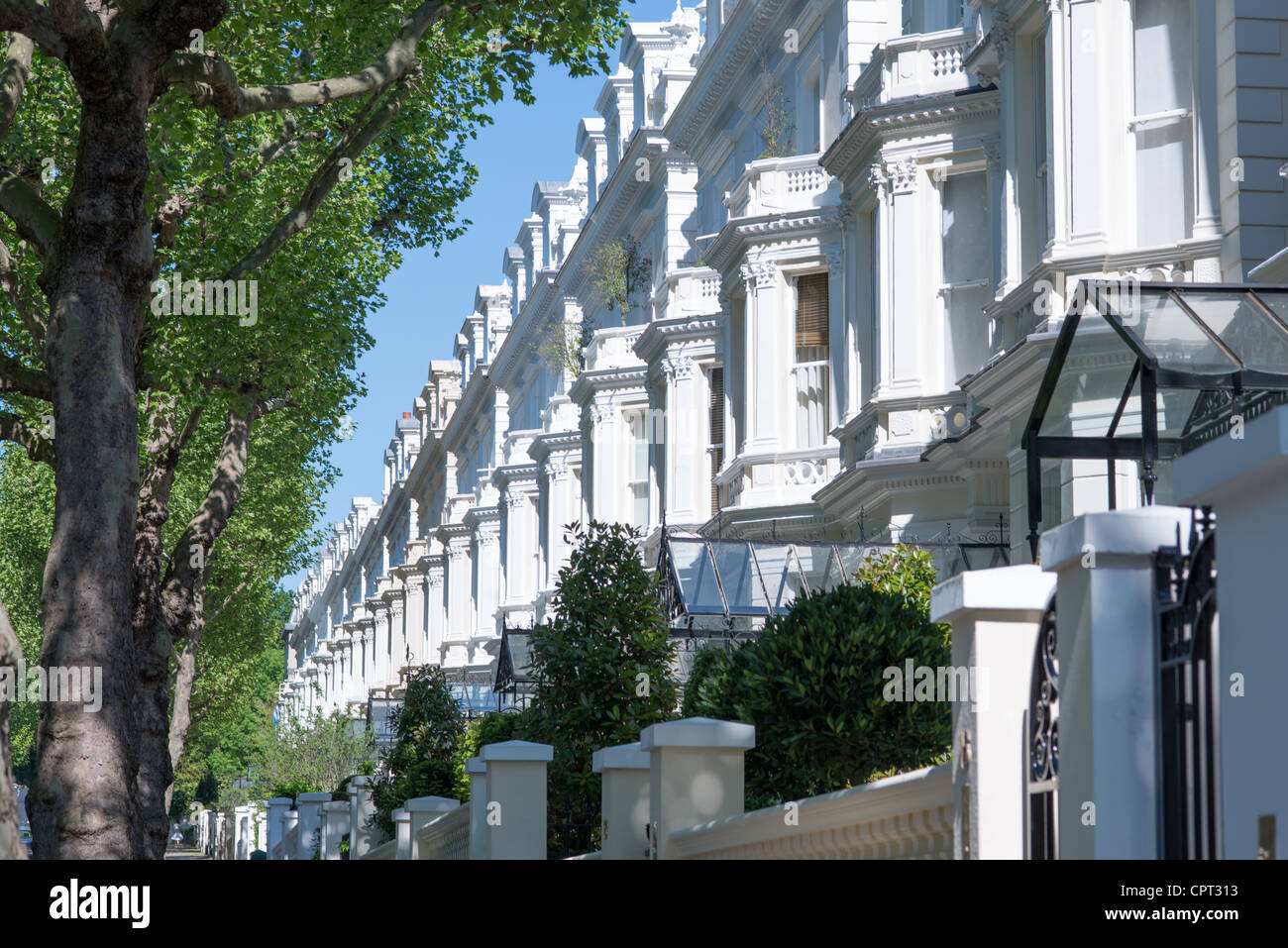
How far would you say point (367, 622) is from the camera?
Result: 7775 centimetres

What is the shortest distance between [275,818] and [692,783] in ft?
111

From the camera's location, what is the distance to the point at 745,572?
2052 centimetres

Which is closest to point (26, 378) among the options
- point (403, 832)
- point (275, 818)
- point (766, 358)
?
point (403, 832)

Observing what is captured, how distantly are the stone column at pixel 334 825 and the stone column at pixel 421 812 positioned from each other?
381 inches

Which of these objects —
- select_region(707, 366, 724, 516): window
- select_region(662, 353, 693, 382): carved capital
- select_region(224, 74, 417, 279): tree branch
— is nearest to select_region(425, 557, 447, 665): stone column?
select_region(662, 353, 693, 382): carved capital

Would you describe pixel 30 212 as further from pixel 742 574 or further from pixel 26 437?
pixel 742 574

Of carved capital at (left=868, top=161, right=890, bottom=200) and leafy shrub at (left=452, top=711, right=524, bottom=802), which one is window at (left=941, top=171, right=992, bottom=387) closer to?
carved capital at (left=868, top=161, right=890, bottom=200)

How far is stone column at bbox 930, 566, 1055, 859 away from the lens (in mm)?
5680

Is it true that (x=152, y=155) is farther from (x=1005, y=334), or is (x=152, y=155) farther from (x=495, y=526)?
(x=495, y=526)

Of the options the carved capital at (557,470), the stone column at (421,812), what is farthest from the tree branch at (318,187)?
the carved capital at (557,470)

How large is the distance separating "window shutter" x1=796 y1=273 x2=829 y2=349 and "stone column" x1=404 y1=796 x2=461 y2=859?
8.99m

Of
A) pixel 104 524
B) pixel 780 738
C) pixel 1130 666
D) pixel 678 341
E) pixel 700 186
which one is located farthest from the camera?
pixel 700 186
